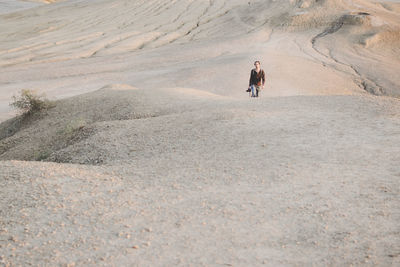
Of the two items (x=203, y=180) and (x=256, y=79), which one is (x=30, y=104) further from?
(x=203, y=180)

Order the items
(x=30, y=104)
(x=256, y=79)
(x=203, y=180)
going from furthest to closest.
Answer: (x=256, y=79) → (x=30, y=104) → (x=203, y=180)

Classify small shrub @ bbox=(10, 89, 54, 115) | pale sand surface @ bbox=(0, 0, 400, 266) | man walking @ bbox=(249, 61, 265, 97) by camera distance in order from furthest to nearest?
1. man walking @ bbox=(249, 61, 265, 97)
2. small shrub @ bbox=(10, 89, 54, 115)
3. pale sand surface @ bbox=(0, 0, 400, 266)

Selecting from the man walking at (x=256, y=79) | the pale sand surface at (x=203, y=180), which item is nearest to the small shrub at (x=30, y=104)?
the pale sand surface at (x=203, y=180)

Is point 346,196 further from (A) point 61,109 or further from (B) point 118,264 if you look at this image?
(A) point 61,109

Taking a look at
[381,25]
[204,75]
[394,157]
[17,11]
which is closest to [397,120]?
[394,157]

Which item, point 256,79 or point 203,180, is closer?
point 203,180

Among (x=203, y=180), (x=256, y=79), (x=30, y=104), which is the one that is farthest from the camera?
(x=256, y=79)

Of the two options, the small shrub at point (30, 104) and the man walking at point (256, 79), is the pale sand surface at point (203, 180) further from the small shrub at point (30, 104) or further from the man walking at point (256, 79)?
the man walking at point (256, 79)

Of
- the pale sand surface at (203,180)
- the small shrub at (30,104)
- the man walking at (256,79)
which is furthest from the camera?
the man walking at (256,79)

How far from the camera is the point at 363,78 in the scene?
17219 millimetres

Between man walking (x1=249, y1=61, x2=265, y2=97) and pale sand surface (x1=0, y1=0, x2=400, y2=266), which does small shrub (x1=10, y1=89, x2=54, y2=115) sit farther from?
man walking (x1=249, y1=61, x2=265, y2=97)

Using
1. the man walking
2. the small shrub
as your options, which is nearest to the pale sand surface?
the small shrub

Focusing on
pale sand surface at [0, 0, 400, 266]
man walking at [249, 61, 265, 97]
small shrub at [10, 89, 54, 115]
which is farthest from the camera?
man walking at [249, 61, 265, 97]

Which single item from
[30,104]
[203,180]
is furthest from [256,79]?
[203,180]
